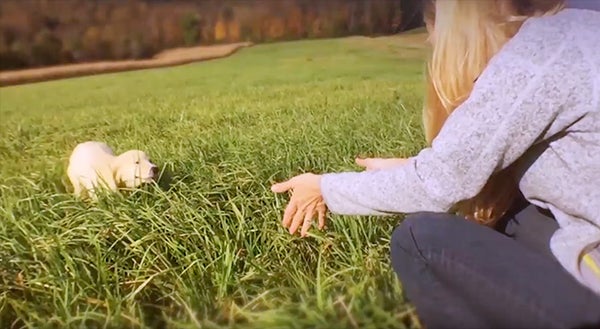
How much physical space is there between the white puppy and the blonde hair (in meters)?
0.60

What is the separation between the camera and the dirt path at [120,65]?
1.69 meters

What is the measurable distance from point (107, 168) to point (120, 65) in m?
0.21

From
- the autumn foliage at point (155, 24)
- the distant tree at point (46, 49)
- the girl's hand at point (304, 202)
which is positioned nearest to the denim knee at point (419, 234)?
the girl's hand at point (304, 202)

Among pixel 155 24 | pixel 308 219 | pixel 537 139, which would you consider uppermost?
pixel 155 24

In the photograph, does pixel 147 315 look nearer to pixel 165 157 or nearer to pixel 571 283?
pixel 165 157

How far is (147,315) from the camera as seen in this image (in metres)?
1.52

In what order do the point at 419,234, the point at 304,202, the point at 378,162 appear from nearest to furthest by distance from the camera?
the point at 419,234, the point at 304,202, the point at 378,162

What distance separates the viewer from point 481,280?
46.8 inches

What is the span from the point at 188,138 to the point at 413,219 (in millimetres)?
617

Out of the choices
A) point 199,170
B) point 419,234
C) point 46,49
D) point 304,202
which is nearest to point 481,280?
point 419,234

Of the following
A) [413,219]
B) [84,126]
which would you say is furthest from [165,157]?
[413,219]

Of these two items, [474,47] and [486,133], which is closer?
[486,133]

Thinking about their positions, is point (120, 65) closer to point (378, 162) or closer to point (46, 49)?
point (46, 49)

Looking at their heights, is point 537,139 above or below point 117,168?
above
